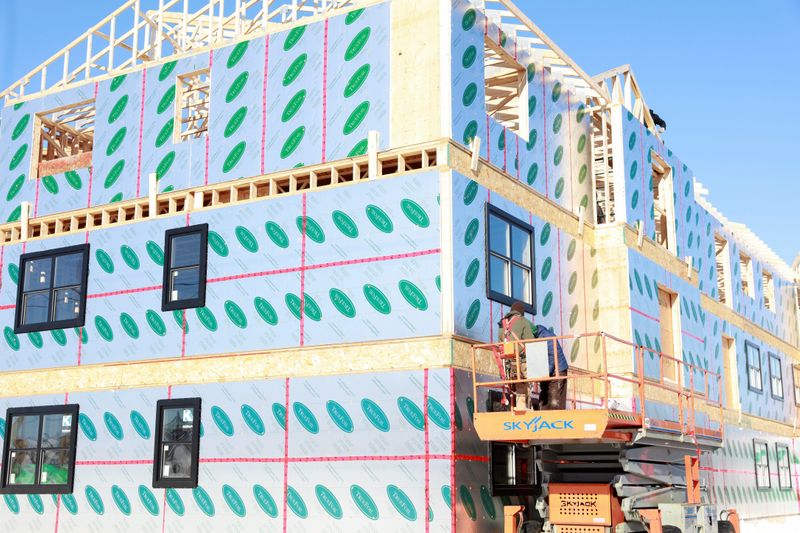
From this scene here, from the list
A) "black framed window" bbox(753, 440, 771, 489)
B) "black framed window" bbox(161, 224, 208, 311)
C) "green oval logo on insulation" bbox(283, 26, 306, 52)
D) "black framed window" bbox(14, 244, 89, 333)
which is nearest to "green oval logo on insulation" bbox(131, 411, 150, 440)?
"black framed window" bbox(161, 224, 208, 311)

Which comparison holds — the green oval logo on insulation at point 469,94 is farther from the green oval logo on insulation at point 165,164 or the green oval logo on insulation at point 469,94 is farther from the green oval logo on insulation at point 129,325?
the green oval logo on insulation at point 129,325

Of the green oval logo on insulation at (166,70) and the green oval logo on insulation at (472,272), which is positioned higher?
the green oval logo on insulation at (166,70)

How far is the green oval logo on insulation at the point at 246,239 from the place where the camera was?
19.4 meters

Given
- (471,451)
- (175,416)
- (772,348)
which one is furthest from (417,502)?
(772,348)

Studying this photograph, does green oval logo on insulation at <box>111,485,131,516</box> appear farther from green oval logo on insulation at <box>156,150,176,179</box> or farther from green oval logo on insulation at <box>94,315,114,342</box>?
green oval logo on insulation at <box>156,150,176,179</box>

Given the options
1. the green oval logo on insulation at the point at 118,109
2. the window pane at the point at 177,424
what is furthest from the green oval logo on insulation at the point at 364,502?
the green oval logo on insulation at the point at 118,109

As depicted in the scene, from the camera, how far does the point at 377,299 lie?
58.3 ft

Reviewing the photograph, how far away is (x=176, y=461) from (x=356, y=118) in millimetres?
7910

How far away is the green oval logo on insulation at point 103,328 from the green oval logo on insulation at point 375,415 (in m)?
6.78

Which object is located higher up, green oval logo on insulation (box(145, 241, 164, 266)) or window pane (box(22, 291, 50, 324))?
green oval logo on insulation (box(145, 241, 164, 266))

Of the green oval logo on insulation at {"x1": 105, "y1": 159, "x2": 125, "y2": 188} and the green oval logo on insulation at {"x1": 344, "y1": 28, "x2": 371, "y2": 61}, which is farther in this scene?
the green oval logo on insulation at {"x1": 105, "y1": 159, "x2": 125, "y2": 188}

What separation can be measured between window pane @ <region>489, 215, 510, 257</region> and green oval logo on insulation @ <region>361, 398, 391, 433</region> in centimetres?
383

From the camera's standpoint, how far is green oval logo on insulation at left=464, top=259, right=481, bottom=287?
57.5ft

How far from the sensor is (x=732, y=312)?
1296 inches
